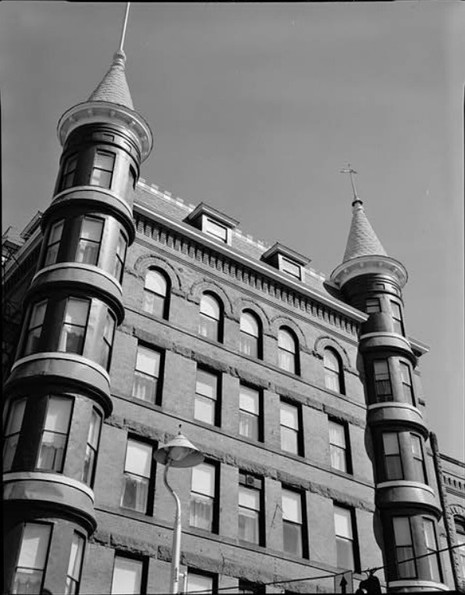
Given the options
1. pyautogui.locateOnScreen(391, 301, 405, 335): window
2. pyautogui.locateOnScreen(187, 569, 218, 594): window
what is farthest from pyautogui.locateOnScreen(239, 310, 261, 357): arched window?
pyautogui.locateOnScreen(187, 569, 218, 594): window

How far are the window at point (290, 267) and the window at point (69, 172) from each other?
35.3ft

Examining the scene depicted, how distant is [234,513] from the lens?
73.8 feet

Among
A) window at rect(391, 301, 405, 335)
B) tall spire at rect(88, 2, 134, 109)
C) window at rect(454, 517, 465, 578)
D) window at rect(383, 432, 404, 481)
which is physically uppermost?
tall spire at rect(88, 2, 134, 109)

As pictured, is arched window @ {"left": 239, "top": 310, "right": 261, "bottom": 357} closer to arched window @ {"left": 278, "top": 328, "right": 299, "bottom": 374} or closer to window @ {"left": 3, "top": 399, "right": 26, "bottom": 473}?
arched window @ {"left": 278, "top": 328, "right": 299, "bottom": 374}

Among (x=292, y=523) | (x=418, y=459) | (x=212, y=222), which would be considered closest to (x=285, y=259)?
(x=212, y=222)

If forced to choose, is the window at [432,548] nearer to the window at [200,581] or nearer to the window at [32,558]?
the window at [200,581]

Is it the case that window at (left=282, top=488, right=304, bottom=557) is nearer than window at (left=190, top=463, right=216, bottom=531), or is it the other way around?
window at (left=190, top=463, right=216, bottom=531)

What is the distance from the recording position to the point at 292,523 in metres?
24.0

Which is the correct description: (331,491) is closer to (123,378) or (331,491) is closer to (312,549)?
(312,549)

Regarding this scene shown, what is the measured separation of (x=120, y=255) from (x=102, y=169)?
344cm

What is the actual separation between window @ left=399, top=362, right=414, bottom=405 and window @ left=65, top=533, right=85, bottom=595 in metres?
16.9

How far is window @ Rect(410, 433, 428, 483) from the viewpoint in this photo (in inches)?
1101

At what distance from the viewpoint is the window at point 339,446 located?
26953 mm

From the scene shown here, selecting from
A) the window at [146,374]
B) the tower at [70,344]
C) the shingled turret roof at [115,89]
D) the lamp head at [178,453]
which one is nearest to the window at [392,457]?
the window at [146,374]
